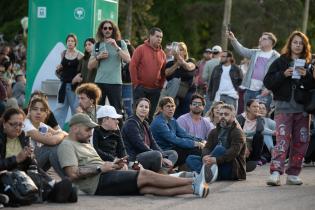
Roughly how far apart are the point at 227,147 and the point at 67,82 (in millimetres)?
4391

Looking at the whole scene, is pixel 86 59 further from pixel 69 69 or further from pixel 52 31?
pixel 52 31

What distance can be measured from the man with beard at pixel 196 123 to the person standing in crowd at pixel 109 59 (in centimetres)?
107

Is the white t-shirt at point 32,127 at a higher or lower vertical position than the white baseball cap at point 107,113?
lower

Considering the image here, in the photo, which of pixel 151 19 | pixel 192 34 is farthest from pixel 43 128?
pixel 192 34

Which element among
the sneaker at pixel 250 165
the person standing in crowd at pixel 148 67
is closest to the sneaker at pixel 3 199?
the sneaker at pixel 250 165

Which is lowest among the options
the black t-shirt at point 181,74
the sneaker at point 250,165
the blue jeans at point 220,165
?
the sneaker at point 250,165

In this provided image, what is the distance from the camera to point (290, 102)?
43.4 feet

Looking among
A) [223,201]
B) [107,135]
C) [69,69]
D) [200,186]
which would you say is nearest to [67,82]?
[69,69]

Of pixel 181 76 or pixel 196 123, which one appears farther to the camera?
pixel 181 76

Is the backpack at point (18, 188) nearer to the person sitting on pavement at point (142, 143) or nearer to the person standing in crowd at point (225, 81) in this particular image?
the person sitting on pavement at point (142, 143)

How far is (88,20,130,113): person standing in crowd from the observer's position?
16156 mm

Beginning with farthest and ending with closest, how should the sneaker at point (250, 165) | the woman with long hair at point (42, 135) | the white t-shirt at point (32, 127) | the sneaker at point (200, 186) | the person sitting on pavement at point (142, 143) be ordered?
the sneaker at point (250, 165) → the person sitting on pavement at point (142, 143) → the white t-shirt at point (32, 127) → the woman with long hair at point (42, 135) → the sneaker at point (200, 186)

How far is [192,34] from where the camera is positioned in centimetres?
4825

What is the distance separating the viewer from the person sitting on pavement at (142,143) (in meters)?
13.7
